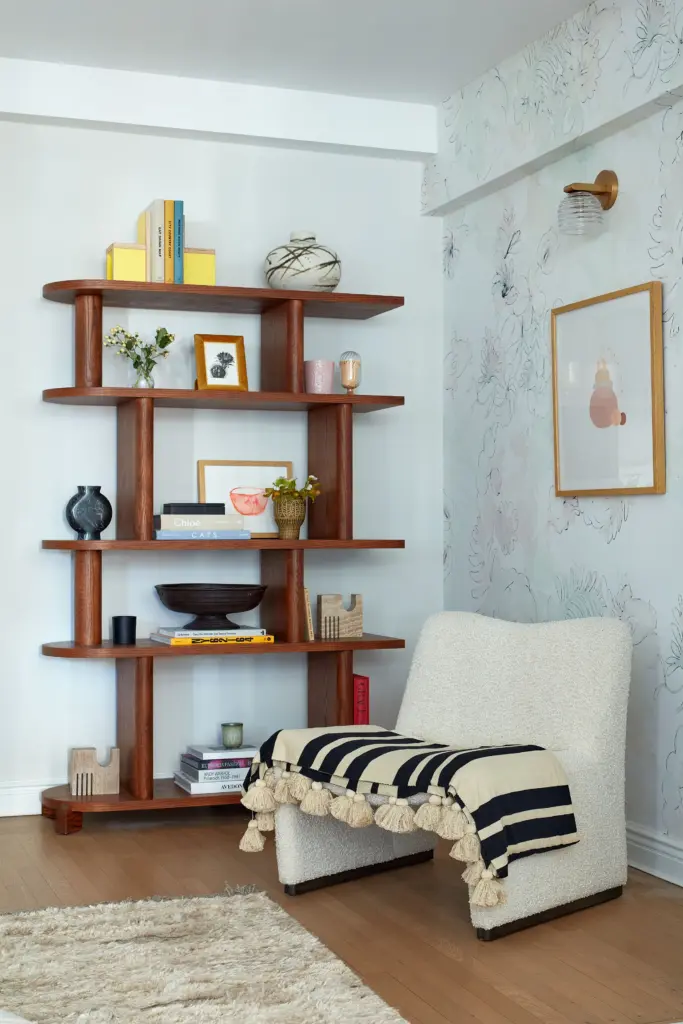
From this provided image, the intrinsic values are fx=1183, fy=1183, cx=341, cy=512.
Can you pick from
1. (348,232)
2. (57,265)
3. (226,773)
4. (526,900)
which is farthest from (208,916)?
(348,232)

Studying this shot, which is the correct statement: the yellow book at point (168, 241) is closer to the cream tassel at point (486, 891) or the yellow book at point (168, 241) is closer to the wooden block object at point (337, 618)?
the wooden block object at point (337, 618)

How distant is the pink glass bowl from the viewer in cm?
429

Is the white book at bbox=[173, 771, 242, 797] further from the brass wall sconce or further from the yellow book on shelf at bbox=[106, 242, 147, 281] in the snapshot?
the brass wall sconce

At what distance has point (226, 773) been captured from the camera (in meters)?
4.07

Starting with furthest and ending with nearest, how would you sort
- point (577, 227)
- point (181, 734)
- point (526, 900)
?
1. point (181, 734)
2. point (577, 227)
3. point (526, 900)

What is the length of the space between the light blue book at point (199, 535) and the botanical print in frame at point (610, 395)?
1095 mm

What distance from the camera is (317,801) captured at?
2.96 m

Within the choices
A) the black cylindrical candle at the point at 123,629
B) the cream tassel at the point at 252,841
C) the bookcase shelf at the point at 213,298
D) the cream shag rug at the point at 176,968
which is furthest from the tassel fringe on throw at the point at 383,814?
the bookcase shelf at the point at 213,298

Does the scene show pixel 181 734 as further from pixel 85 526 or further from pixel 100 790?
pixel 85 526

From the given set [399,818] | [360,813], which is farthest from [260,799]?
[399,818]

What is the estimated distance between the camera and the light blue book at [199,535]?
156 inches

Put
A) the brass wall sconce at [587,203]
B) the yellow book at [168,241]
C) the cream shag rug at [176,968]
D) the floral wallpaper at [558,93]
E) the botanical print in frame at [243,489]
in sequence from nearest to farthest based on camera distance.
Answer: the cream shag rug at [176,968] < the floral wallpaper at [558,93] < the brass wall sconce at [587,203] < the yellow book at [168,241] < the botanical print in frame at [243,489]

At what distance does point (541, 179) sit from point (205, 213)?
1.24 meters

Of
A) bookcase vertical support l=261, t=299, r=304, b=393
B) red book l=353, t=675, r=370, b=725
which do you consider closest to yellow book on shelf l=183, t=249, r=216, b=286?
bookcase vertical support l=261, t=299, r=304, b=393
